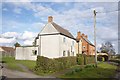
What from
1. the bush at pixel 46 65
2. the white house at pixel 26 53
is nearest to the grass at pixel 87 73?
the bush at pixel 46 65

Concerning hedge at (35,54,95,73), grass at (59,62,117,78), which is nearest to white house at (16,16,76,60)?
hedge at (35,54,95,73)

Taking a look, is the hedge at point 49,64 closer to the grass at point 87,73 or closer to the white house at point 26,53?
the grass at point 87,73

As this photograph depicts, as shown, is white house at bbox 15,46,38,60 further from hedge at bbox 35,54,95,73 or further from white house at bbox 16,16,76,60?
hedge at bbox 35,54,95,73

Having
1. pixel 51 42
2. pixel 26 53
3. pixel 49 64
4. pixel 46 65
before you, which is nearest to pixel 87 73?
pixel 49 64

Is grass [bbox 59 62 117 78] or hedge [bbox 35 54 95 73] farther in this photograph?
hedge [bbox 35 54 95 73]

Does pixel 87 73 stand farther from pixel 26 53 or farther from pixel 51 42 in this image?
pixel 26 53

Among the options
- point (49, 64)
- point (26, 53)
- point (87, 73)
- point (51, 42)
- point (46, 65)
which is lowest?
point (87, 73)

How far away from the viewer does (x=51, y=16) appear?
43.7 m

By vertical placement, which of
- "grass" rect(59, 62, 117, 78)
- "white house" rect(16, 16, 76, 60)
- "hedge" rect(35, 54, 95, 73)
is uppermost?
"white house" rect(16, 16, 76, 60)

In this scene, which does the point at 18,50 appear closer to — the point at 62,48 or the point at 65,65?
the point at 62,48

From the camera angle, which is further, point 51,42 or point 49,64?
point 51,42

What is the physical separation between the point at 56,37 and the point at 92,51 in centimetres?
3634

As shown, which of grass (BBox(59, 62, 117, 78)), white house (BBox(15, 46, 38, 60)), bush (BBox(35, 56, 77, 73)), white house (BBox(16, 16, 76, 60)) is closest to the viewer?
grass (BBox(59, 62, 117, 78))

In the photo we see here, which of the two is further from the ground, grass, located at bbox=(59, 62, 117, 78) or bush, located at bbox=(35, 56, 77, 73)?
bush, located at bbox=(35, 56, 77, 73)
